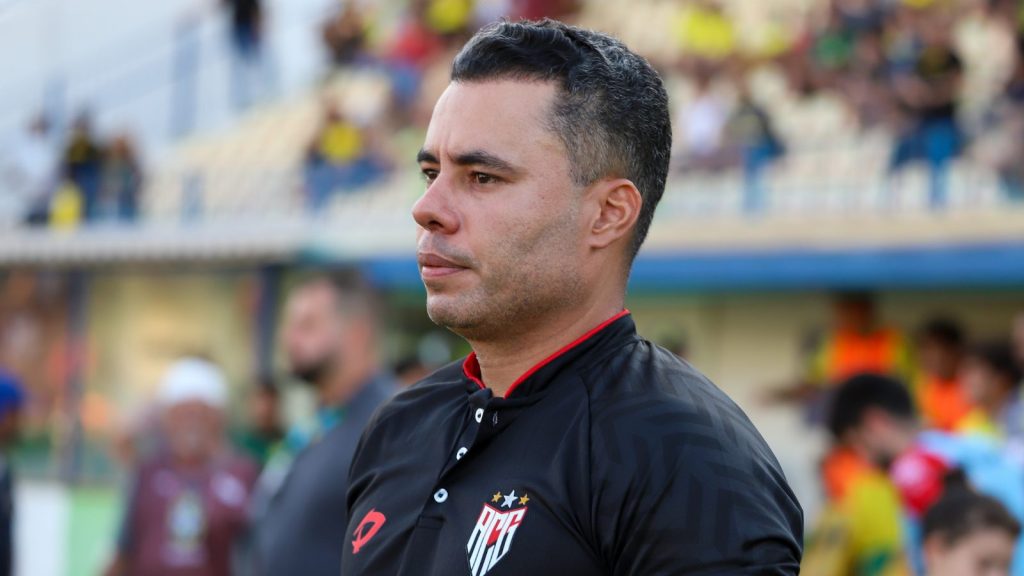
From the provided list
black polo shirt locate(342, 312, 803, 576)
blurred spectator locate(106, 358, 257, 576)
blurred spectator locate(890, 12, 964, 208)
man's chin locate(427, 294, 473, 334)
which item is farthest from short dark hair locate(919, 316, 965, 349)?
man's chin locate(427, 294, 473, 334)

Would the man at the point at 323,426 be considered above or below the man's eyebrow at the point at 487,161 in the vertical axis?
below

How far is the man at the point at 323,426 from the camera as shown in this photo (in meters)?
3.91

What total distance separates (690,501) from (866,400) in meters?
3.48

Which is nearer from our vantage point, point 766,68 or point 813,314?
point 813,314

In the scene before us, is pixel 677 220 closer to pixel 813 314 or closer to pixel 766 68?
pixel 813 314

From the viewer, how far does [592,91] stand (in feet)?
6.98

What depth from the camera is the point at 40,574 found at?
454 inches

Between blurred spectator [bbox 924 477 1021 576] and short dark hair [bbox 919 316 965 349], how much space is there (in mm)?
5197

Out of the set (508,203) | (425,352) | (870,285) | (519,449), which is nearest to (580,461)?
(519,449)

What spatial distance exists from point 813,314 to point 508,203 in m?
8.66

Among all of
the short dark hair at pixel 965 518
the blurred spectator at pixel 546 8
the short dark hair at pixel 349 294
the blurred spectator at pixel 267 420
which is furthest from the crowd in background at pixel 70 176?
the short dark hair at pixel 965 518

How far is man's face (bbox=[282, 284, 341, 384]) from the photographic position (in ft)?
14.8

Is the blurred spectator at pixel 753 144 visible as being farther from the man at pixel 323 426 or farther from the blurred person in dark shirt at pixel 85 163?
the blurred person in dark shirt at pixel 85 163

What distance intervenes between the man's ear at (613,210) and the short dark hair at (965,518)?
5.57ft
